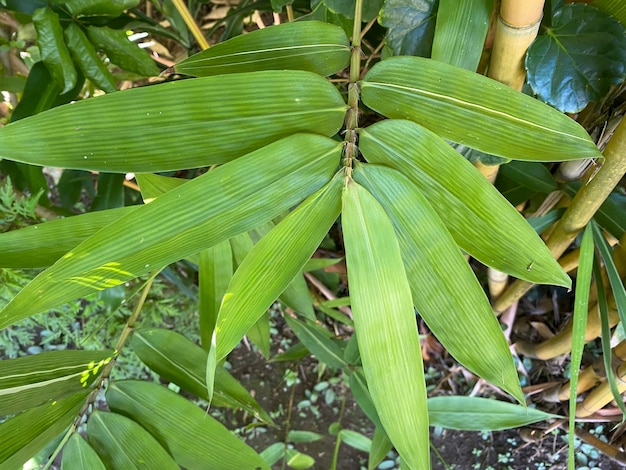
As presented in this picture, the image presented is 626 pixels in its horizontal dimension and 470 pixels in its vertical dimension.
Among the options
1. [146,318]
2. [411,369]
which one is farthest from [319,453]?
[411,369]

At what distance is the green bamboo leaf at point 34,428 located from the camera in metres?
0.46

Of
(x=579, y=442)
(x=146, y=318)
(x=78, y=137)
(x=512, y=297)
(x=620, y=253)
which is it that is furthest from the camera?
(x=146, y=318)

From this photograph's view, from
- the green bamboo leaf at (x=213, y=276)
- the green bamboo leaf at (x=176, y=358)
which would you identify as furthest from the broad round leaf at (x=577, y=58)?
the green bamboo leaf at (x=176, y=358)

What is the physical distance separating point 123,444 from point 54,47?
49cm

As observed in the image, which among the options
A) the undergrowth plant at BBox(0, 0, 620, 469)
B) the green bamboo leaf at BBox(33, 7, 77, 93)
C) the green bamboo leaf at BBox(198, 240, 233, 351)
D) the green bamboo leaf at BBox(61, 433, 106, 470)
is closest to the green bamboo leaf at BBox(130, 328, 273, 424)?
the green bamboo leaf at BBox(198, 240, 233, 351)

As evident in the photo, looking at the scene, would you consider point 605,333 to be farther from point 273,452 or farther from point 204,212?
point 273,452

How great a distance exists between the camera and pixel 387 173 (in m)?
0.36

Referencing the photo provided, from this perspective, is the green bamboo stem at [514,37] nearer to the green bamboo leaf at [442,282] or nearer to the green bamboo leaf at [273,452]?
the green bamboo leaf at [442,282]

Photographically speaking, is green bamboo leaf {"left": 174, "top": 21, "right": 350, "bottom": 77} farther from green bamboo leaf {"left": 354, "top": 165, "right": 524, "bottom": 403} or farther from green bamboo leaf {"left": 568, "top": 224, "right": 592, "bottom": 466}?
green bamboo leaf {"left": 568, "top": 224, "right": 592, "bottom": 466}

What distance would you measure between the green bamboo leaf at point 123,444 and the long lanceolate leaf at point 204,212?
→ 0.24 meters

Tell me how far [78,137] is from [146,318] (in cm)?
78

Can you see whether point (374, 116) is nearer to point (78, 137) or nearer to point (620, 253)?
point (620, 253)

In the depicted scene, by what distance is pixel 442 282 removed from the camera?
36 centimetres

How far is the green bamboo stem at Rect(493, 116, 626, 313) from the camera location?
43 centimetres
